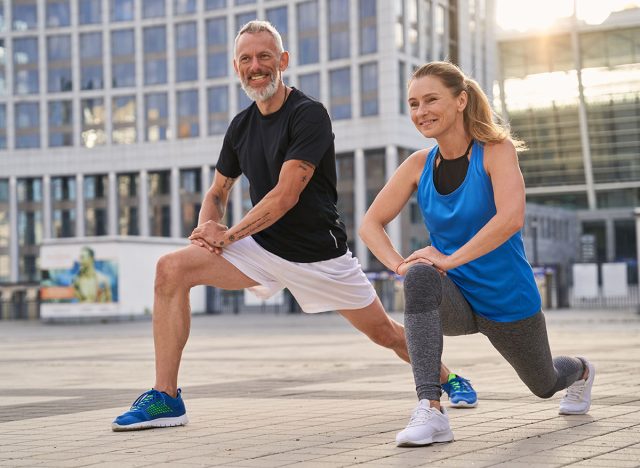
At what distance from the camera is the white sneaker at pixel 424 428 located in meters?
4.59

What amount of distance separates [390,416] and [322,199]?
1244 mm

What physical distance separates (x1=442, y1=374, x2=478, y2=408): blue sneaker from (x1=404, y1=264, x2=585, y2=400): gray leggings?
2.49 feet

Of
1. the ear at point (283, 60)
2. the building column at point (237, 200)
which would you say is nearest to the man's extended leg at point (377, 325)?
the ear at point (283, 60)

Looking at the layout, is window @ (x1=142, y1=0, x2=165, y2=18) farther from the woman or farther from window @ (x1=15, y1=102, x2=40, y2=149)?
the woman

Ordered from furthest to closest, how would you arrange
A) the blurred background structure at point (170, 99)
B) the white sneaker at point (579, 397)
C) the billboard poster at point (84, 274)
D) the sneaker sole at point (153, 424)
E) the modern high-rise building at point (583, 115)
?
the modern high-rise building at point (583, 115), the blurred background structure at point (170, 99), the billboard poster at point (84, 274), the white sneaker at point (579, 397), the sneaker sole at point (153, 424)

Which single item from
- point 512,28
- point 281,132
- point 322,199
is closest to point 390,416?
point 322,199

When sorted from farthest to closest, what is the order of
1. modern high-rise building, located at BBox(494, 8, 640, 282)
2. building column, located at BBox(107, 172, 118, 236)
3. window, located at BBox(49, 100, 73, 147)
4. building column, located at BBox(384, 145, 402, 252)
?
modern high-rise building, located at BBox(494, 8, 640, 282), building column, located at BBox(107, 172, 118, 236), window, located at BBox(49, 100, 73, 147), building column, located at BBox(384, 145, 402, 252)

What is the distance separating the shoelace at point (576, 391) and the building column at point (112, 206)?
219 ft

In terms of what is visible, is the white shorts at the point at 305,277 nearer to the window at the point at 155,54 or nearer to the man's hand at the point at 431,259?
the man's hand at the point at 431,259

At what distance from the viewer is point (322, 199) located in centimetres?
596

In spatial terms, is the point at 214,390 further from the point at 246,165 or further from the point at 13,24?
the point at 13,24

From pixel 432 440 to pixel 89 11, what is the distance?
69.5 m

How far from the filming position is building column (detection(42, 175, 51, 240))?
72062 millimetres

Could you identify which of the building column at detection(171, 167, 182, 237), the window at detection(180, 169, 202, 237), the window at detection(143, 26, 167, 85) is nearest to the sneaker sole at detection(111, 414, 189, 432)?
the building column at detection(171, 167, 182, 237)
